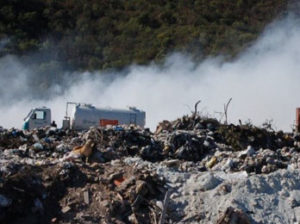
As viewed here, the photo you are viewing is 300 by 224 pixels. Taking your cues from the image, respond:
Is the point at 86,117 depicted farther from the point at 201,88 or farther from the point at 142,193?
the point at 142,193

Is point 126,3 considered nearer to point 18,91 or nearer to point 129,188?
point 18,91

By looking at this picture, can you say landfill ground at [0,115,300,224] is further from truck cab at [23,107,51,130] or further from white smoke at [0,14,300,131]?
white smoke at [0,14,300,131]

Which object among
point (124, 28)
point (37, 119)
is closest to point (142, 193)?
point (37, 119)

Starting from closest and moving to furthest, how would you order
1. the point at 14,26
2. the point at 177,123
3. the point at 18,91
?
the point at 177,123
the point at 18,91
the point at 14,26

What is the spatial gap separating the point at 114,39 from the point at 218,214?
105ft

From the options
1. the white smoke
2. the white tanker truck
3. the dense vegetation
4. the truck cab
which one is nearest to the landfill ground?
the white tanker truck

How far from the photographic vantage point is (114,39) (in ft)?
129

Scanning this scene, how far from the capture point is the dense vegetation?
1436 inches

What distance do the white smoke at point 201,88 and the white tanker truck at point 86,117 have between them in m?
4.99

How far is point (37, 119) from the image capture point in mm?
21953

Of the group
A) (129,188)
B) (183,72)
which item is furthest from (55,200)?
(183,72)

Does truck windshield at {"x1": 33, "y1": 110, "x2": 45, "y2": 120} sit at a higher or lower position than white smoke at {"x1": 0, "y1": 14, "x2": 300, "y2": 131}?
lower

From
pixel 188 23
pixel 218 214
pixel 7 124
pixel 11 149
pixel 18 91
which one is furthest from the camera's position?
pixel 188 23

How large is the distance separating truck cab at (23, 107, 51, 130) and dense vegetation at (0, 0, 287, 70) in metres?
13.0
